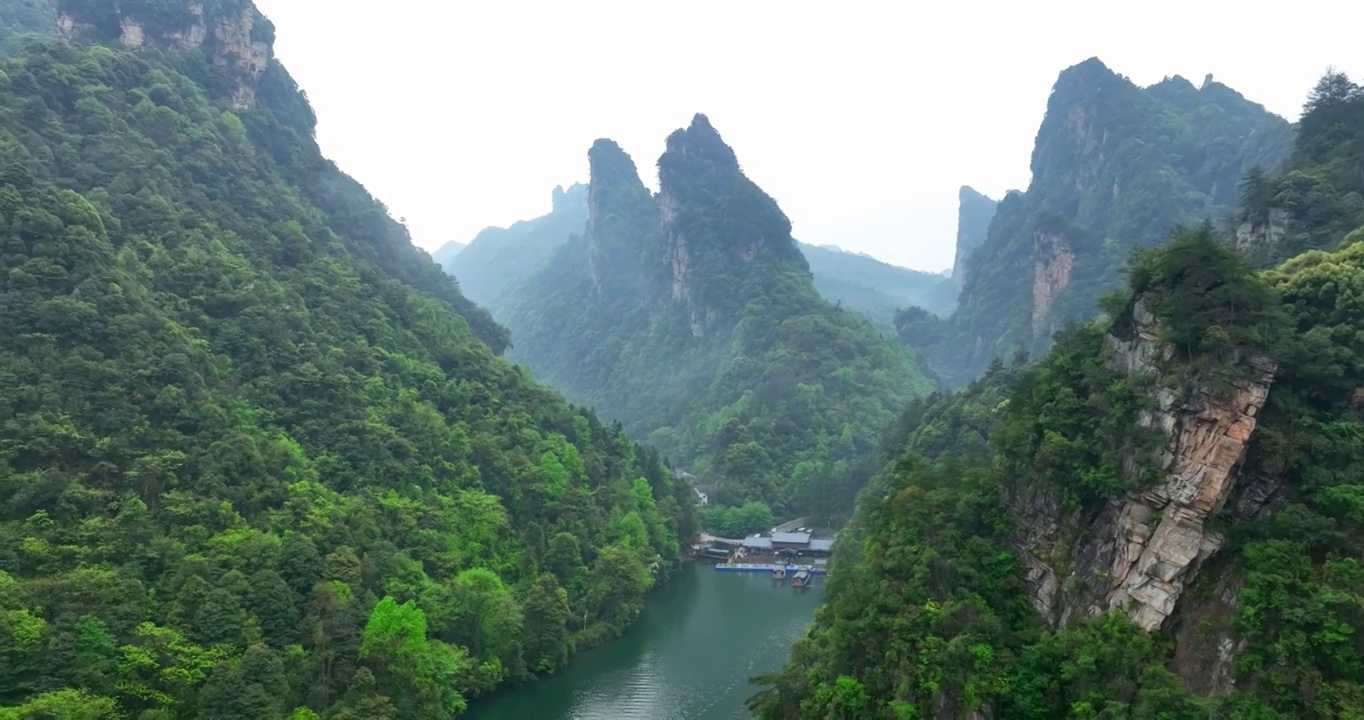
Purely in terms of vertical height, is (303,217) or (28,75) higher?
(28,75)

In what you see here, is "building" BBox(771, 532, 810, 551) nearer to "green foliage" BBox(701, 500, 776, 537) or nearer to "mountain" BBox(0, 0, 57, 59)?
"green foliage" BBox(701, 500, 776, 537)

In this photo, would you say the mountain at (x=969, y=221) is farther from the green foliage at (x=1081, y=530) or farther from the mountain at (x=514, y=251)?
the green foliage at (x=1081, y=530)

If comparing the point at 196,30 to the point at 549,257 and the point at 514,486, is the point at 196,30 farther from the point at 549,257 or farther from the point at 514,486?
the point at 549,257

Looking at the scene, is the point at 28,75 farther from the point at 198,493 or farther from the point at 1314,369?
the point at 1314,369

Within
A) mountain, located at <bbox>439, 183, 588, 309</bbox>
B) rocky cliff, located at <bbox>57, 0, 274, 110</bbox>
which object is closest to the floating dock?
rocky cliff, located at <bbox>57, 0, 274, 110</bbox>

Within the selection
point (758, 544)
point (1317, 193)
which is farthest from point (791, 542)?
point (1317, 193)

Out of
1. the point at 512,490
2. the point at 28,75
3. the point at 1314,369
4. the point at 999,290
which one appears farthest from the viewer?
the point at 999,290

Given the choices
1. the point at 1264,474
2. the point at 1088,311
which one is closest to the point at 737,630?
the point at 1264,474
